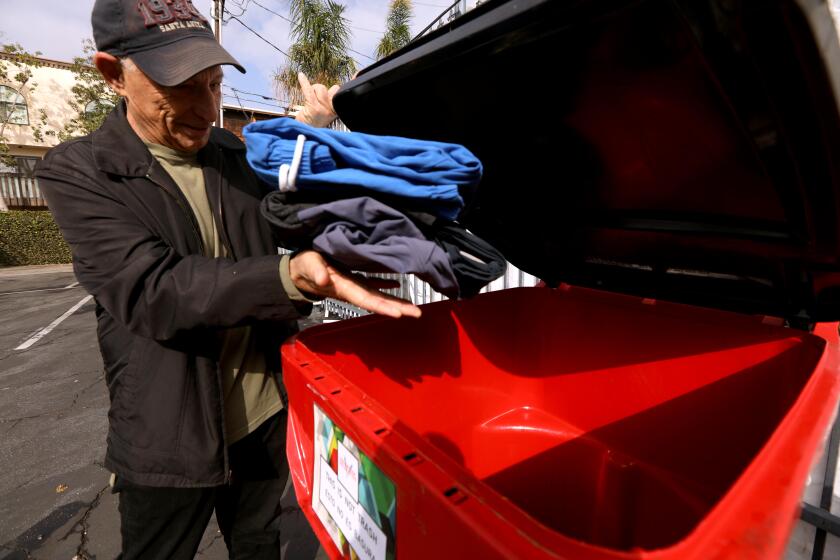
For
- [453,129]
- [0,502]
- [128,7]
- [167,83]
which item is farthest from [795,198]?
[0,502]

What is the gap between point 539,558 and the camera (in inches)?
20.2

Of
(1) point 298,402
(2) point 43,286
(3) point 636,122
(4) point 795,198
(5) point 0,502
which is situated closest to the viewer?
(4) point 795,198

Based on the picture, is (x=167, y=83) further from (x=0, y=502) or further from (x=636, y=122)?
(x=0, y=502)

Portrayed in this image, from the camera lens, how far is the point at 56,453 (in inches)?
113

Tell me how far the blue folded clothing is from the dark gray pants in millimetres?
931

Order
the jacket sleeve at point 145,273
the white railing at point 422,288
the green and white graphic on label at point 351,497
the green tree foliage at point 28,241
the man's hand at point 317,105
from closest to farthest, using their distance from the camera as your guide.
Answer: the green and white graphic on label at point 351,497
the jacket sleeve at point 145,273
the man's hand at point 317,105
the white railing at point 422,288
the green tree foliage at point 28,241

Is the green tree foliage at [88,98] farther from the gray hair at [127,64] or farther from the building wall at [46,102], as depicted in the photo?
the gray hair at [127,64]

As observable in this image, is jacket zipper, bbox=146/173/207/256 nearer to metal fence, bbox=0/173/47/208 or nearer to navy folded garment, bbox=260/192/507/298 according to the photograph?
navy folded garment, bbox=260/192/507/298

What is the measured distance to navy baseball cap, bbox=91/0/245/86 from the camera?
1.10 m

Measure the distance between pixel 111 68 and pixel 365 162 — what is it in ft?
2.70

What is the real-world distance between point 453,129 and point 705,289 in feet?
3.02

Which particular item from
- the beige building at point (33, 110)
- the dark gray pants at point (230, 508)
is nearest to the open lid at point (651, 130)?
the dark gray pants at point (230, 508)

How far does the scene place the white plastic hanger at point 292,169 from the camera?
865 millimetres

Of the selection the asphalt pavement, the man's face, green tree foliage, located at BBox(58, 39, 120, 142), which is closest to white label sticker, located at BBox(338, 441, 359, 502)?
the man's face
